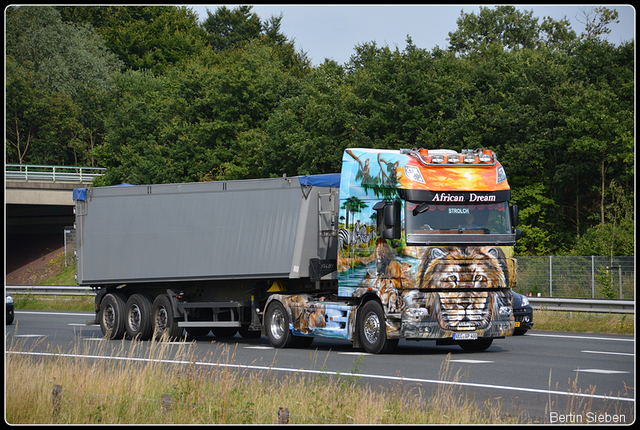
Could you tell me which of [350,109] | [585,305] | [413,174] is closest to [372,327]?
[413,174]

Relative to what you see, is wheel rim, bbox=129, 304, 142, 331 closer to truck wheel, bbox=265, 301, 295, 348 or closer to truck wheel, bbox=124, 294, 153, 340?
truck wheel, bbox=124, 294, 153, 340

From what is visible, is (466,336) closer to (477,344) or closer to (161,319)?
(477,344)

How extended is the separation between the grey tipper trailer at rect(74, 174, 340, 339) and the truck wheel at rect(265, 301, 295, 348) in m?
0.42

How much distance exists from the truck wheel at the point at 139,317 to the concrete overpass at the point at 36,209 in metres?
35.4

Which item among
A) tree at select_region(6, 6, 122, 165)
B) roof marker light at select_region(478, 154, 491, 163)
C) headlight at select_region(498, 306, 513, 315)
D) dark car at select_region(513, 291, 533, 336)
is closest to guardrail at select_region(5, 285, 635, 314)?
dark car at select_region(513, 291, 533, 336)

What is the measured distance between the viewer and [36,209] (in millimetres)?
59281

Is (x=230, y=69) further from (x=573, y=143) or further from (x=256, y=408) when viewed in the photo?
(x=256, y=408)

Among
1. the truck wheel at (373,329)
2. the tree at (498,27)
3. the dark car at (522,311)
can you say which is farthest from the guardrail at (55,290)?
the tree at (498,27)

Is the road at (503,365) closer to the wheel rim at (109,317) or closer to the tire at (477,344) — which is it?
the tire at (477,344)

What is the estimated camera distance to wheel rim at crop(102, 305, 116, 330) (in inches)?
788

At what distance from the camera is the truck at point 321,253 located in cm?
1473

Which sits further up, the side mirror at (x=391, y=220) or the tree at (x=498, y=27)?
the tree at (x=498, y=27)

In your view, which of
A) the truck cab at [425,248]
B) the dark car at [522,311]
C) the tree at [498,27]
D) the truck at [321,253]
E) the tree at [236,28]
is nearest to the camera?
the truck cab at [425,248]

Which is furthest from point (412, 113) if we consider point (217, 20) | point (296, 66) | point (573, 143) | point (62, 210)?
point (217, 20)
